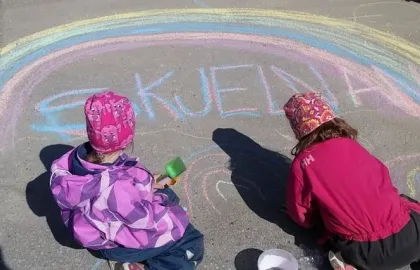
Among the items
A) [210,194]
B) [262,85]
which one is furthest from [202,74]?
[210,194]

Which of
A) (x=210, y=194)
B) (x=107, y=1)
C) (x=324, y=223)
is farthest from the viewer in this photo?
(x=107, y=1)

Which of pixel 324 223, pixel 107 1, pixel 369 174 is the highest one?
pixel 107 1

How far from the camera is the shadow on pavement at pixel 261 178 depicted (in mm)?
3324

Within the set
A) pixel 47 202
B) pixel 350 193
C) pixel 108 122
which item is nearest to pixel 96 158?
pixel 108 122

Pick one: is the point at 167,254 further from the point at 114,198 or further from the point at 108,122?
the point at 108,122

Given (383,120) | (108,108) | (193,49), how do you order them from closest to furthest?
1. (108,108)
2. (383,120)
3. (193,49)

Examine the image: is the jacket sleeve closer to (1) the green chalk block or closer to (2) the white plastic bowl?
(2) the white plastic bowl

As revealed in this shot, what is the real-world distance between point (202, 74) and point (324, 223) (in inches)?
78.7

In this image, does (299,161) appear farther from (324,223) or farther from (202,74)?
(202,74)

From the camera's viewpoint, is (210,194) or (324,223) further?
(210,194)

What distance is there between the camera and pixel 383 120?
13.5 feet

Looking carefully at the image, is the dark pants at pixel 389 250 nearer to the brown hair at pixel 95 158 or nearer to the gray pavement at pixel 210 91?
the gray pavement at pixel 210 91

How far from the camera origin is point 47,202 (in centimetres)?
344

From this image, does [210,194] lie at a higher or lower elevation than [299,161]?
lower
